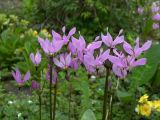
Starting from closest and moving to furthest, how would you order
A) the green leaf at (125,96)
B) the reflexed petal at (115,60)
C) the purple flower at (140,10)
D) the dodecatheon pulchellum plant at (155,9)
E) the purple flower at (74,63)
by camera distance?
the reflexed petal at (115,60) → the purple flower at (74,63) → the green leaf at (125,96) → the dodecatheon pulchellum plant at (155,9) → the purple flower at (140,10)

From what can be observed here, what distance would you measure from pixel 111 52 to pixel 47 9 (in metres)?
4.01

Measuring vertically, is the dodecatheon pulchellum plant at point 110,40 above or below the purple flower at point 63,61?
above

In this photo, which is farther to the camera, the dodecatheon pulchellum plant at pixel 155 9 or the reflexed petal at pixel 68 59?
the dodecatheon pulchellum plant at pixel 155 9

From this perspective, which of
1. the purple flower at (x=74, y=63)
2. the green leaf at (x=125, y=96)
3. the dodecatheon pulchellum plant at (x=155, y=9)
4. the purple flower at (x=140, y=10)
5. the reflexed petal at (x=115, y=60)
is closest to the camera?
the reflexed petal at (x=115, y=60)

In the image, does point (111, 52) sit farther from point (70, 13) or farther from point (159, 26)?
point (70, 13)

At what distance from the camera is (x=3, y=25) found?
17.0ft

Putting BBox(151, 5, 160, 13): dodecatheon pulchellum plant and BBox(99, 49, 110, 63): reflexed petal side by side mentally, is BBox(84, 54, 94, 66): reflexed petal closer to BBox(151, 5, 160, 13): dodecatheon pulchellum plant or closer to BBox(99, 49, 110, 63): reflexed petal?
BBox(99, 49, 110, 63): reflexed petal

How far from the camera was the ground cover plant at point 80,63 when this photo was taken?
1.85m

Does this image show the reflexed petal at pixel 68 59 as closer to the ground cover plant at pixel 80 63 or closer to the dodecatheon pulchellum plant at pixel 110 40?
the ground cover plant at pixel 80 63

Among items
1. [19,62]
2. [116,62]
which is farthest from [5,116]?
[116,62]

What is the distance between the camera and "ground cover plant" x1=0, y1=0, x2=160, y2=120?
1.85 m

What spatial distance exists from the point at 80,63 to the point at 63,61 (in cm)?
10

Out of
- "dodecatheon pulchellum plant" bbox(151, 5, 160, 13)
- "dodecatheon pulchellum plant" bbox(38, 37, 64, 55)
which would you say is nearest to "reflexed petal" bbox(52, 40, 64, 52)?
"dodecatheon pulchellum plant" bbox(38, 37, 64, 55)

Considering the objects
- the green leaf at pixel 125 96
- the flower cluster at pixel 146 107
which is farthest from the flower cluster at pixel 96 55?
the green leaf at pixel 125 96
